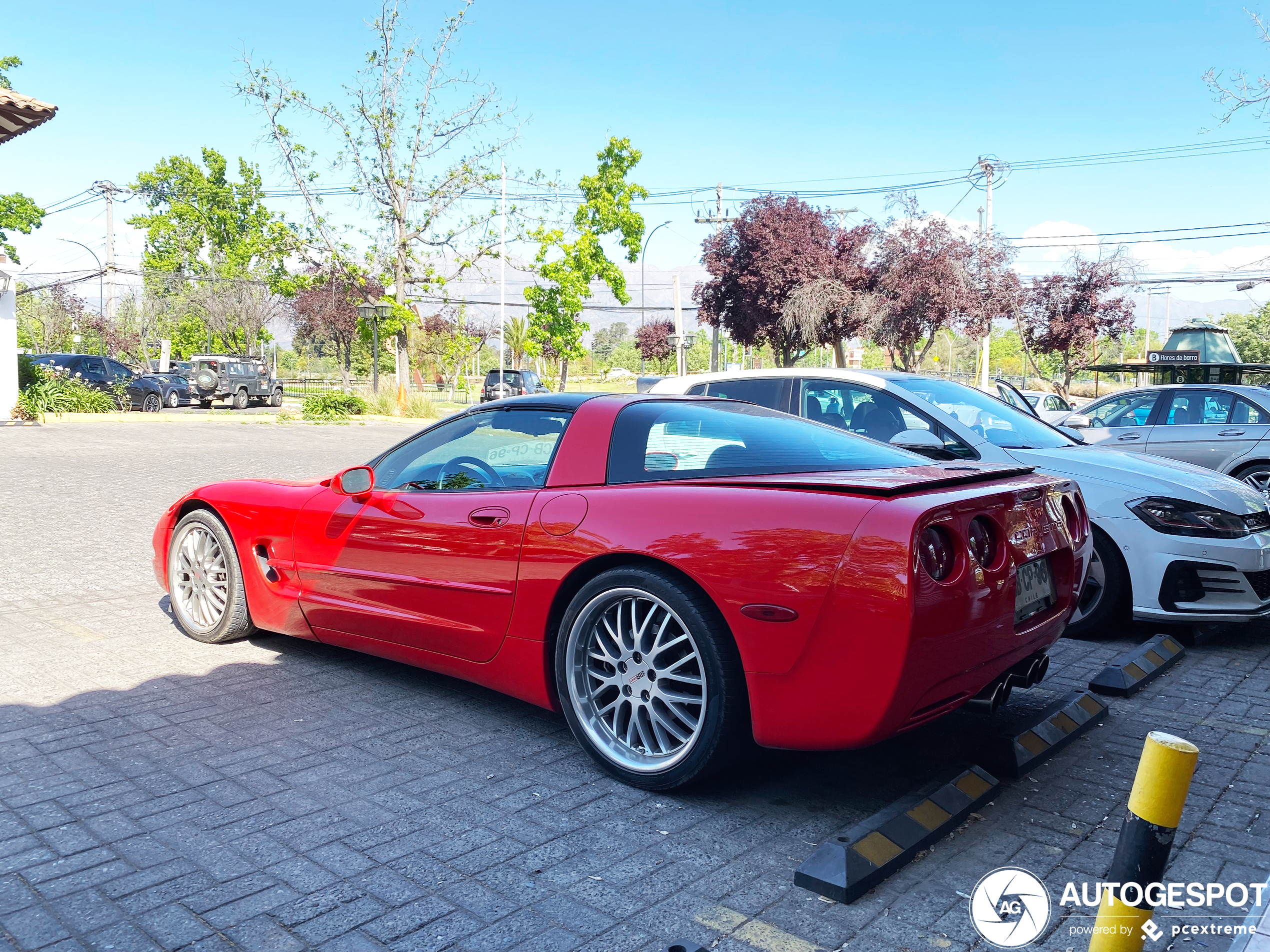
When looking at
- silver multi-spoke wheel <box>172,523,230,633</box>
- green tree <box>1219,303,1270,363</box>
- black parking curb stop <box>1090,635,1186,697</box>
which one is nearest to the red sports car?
silver multi-spoke wheel <box>172,523,230,633</box>

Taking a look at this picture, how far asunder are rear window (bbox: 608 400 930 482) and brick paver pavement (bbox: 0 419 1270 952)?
1120 mm

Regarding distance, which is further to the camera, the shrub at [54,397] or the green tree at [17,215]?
the green tree at [17,215]

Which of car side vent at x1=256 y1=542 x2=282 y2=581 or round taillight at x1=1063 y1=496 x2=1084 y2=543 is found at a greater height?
round taillight at x1=1063 y1=496 x2=1084 y2=543

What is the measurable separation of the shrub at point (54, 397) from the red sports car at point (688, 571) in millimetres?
22557

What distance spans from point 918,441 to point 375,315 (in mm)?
29907

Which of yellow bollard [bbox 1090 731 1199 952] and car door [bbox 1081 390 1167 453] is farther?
car door [bbox 1081 390 1167 453]

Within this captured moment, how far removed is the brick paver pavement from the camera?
2.54 meters

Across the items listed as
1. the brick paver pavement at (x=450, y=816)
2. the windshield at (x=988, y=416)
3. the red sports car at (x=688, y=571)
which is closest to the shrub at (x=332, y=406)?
A: the windshield at (x=988, y=416)

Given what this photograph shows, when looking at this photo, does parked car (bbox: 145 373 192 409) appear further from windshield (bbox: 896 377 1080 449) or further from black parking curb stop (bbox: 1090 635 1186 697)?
black parking curb stop (bbox: 1090 635 1186 697)

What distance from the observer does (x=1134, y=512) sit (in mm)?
5359

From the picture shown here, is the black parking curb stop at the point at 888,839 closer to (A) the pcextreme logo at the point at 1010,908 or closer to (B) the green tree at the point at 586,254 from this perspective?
(A) the pcextreme logo at the point at 1010,908

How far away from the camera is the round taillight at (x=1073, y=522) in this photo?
3.74m

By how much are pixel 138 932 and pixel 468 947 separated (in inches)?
33.5

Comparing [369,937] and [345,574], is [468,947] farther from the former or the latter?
[345,574]
